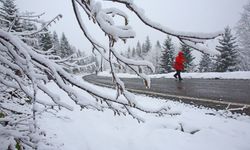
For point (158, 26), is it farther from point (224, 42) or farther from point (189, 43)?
point (224, 42)

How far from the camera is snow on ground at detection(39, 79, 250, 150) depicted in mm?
3969

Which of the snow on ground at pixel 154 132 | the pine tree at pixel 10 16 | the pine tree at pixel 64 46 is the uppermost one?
Result: the pine tree at pixel 64 46

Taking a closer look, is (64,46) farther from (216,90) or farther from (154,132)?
(154,132)

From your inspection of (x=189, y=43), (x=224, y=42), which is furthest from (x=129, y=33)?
(x=224, y=42)

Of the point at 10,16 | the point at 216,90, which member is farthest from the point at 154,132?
the point at 216,90

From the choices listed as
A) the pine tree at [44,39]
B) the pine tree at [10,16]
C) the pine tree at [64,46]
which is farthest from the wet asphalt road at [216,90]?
the pine tree at [64,46]

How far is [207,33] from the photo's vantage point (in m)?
1.12

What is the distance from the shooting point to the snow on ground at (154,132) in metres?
3.97

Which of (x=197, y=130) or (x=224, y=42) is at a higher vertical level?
(x=224, y=42)

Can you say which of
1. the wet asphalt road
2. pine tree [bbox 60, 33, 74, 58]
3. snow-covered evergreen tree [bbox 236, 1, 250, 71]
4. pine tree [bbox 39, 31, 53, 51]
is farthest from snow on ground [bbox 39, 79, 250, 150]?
pine tree [bbox 60, 33, 74, 58]

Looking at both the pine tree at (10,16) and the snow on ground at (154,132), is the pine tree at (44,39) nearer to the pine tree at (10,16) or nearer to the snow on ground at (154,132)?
the pine tree at (10,16)

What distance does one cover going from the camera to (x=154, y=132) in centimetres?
460

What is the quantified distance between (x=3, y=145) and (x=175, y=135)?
10.5ft

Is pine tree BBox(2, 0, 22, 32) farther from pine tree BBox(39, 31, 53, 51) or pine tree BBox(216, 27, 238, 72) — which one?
pine tree BBox(216, 27, 238, 72)
